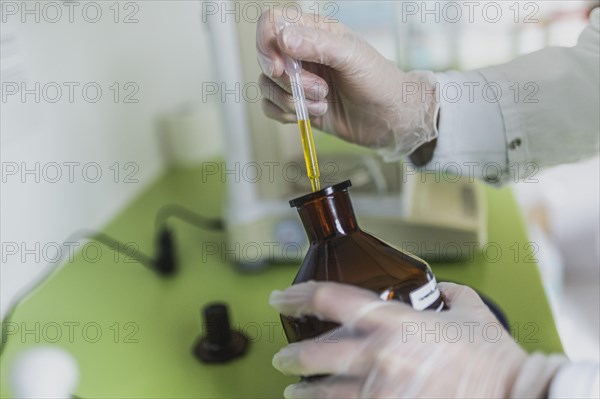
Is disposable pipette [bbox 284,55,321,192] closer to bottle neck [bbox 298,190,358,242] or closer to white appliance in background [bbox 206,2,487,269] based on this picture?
bottle neck [bbox 298,190,358,242]

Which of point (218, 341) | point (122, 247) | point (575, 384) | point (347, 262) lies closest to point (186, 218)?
point (122, 247)

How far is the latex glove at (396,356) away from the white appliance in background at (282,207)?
1.38 ft

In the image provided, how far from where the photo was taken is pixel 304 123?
63cm

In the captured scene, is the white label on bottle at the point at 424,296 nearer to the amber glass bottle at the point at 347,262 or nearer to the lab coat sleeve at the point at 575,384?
the amber glass bottle at the point at 347,262

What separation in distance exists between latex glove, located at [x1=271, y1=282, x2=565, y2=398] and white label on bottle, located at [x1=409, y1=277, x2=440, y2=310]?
13 millimetres

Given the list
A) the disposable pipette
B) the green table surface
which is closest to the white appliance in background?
the green table surface

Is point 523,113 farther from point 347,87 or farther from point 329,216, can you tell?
point 329,216

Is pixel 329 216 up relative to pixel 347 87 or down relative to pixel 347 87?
down

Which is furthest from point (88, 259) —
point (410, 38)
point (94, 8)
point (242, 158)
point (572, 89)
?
point (410, 38)

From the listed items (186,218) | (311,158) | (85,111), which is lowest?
(186,218)

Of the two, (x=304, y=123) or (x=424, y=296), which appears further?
(x=304, y=123)

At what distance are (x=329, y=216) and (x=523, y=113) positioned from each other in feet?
1.43

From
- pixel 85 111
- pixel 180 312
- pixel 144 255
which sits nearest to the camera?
pixel 180 312

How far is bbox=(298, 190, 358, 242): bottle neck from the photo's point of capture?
0.54 m
